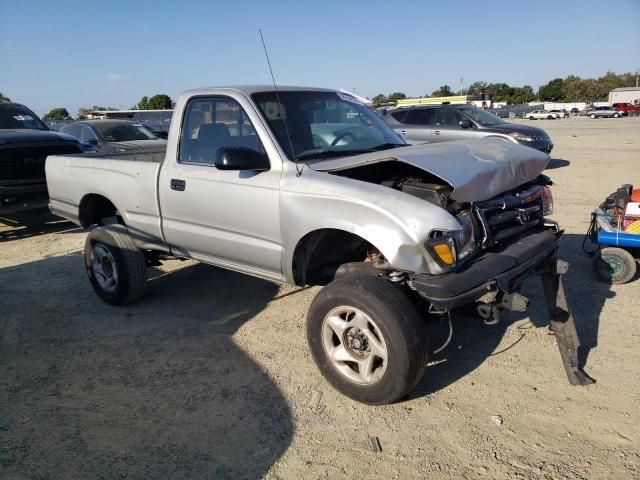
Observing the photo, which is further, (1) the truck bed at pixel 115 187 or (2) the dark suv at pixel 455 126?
(2) the dark suv at pixel 455 126

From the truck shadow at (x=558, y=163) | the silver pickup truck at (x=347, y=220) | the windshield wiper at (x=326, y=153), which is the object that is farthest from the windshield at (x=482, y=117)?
the windshield wiper at (x=326, y=153)

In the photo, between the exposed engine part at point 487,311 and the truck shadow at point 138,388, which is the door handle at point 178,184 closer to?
the truck shadow at point 138,388

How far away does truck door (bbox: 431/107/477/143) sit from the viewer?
12.4m

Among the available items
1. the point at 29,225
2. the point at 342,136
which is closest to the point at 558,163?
the point at 342,136

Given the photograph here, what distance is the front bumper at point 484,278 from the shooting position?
282 cm

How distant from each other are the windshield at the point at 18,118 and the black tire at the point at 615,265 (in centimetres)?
983

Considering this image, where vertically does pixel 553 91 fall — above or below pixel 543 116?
above

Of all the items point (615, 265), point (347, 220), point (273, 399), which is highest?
point (347, 220)

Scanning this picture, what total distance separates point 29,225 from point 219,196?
6.78 metres

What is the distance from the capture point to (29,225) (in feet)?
29.8

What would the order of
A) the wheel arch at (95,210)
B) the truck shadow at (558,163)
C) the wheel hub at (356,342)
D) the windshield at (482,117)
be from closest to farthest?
the wheel hub at (356,342), the wheel arch at (95,210), the windshield at (482,117), the truck shadow at (558,163)

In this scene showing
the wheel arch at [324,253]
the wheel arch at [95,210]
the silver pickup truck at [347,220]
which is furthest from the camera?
the wheel arch at [95,210]

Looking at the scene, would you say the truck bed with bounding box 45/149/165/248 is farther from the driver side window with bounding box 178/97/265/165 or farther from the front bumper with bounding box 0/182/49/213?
the front bumper with bounding box 0/182/49/213

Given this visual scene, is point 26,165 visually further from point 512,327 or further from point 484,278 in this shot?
point 484,278
